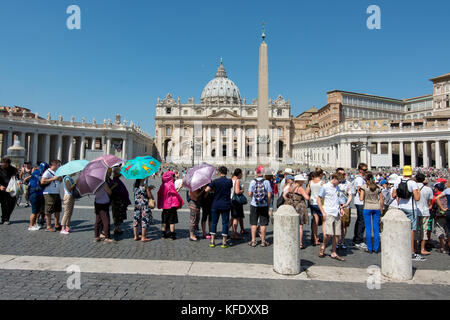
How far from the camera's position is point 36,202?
6.34m

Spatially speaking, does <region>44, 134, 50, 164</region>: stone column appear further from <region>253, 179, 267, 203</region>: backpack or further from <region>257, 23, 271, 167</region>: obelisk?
<region>253, 179, 267, 203</region>: backpack

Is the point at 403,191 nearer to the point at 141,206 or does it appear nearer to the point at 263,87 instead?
the point at 141,206

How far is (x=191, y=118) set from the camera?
244 ft

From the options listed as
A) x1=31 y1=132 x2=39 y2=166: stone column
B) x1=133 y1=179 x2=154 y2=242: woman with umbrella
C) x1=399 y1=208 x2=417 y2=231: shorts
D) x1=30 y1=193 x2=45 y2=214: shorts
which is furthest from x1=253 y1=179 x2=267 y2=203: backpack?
x1=31 y1=132 x2=39 y2=166: stone column

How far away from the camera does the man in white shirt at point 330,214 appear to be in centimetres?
480

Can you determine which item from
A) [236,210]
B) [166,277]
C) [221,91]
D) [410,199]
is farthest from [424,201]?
[221,91]

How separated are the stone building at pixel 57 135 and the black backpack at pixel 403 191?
3248 cm

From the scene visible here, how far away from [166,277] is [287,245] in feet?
5.77

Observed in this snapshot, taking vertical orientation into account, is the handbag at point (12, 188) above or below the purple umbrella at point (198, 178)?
below

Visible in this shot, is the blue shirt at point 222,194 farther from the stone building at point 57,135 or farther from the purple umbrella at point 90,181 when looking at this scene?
the stone building at point 57,135

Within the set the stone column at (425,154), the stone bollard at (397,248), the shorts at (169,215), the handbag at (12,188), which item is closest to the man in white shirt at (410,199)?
the stone bollard at (397,248)

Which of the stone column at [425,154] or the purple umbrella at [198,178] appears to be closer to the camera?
the purple umbrella at [198,178]
